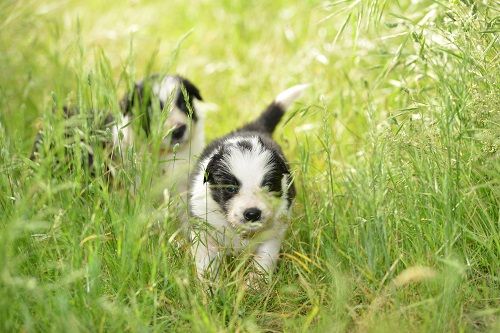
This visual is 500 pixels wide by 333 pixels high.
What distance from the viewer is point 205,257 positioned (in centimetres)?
366

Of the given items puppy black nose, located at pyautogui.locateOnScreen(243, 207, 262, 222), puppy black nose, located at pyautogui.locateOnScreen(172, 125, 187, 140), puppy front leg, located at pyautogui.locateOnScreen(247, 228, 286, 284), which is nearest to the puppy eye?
puppy black nose, located at pyautogui.locateOnScreen(243, 207, 262, 222)

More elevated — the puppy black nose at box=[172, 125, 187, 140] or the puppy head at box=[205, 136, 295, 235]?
the puppy head at box=[205, 136, 295, 235]

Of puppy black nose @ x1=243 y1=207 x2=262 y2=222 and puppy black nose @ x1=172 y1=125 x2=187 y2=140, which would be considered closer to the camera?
puppy black nose @ x1=243 y1=207 x2=262 y2=222

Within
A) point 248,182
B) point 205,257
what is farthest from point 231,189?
point 205,257

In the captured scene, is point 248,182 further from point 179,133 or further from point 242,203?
point 179,133

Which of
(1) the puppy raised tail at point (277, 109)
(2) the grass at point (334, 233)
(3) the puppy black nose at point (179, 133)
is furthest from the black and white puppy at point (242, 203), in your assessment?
(1) the puppy raised tail at point (277, 109)

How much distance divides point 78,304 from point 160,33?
16.4ft

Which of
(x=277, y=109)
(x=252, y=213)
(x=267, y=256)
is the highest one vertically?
(x=252, y=213)

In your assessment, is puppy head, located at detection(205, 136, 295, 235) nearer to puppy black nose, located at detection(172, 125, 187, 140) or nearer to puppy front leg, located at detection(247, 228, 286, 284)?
puppy front leg, located at detection(247, 228, 286, 284)

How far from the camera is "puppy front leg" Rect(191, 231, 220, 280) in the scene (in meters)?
3.43

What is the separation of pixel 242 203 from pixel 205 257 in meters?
0.33

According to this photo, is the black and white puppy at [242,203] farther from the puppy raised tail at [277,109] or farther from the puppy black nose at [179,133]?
the puppy raised tail at [277,109]

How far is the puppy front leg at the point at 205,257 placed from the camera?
343 cm

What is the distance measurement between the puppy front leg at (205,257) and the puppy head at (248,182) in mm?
178
